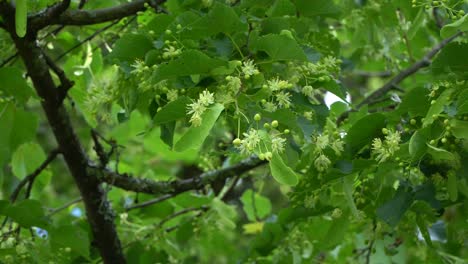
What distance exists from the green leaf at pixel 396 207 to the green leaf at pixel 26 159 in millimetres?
1578

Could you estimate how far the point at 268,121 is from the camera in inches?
73.0

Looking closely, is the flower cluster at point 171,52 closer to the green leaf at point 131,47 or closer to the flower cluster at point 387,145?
the green leaf at point 131,47

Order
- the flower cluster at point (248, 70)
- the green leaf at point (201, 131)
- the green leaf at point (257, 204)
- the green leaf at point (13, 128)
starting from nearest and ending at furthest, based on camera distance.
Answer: the green leaf at point (201, 131) → the flower cluster at point (248, 70) → the green leaf at point (13, 128) → the green leaf at point (257, 204)

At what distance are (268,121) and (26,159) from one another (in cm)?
157

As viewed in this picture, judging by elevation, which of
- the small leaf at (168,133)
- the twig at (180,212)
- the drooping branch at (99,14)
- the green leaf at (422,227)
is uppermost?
the drooping branch at (99,14)

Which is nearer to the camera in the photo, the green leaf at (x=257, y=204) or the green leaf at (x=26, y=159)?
the green leaf at (x=26, y=159)

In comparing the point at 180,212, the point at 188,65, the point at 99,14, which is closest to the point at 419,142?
the point at 188,65

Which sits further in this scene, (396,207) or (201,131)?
(396,207)

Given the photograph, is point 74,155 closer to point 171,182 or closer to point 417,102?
point 171,182

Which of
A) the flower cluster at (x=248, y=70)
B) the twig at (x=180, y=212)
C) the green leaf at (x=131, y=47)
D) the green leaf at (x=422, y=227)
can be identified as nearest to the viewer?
the flower cluster at (x=248, y=70)

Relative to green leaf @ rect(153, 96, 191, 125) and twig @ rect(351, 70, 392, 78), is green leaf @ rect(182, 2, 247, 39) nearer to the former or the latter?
green leaf @ rect(153, 96, 191, 125)

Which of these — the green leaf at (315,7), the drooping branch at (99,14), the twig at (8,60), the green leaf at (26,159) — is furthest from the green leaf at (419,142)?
the green leaf at (26,159)

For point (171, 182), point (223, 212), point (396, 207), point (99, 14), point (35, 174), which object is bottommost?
point (223, 212)

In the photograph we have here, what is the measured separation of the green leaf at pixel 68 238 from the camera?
254 centimetres
